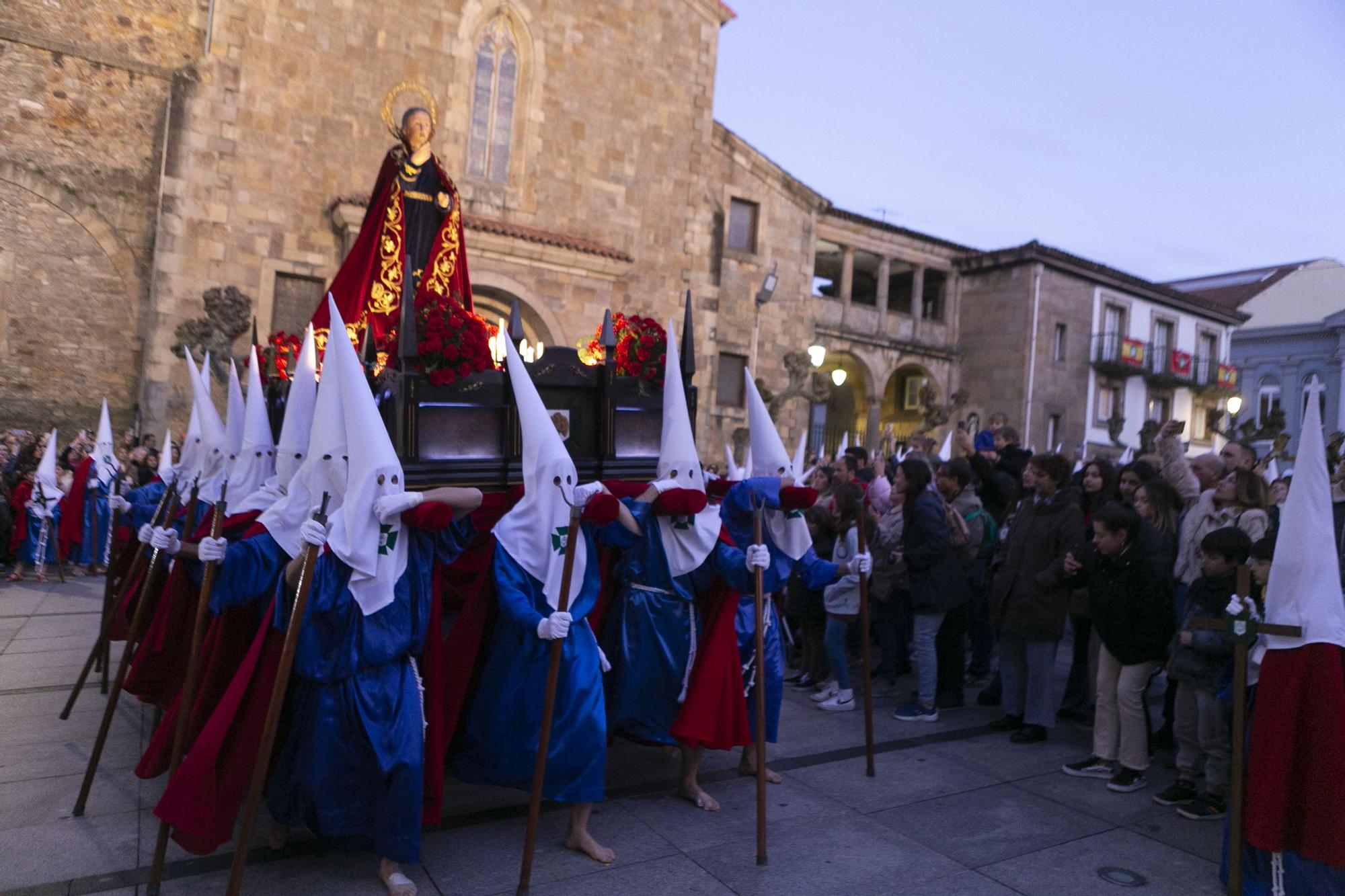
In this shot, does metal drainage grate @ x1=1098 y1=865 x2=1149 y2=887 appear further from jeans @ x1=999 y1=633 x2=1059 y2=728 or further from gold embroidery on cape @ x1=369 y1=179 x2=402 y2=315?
gold embroidery on cape @ x1=369 y1=179 x2=402 y2=315

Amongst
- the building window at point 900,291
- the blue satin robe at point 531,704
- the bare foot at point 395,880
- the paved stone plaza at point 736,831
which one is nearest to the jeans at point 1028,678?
the paved stone plaza at point 736,831

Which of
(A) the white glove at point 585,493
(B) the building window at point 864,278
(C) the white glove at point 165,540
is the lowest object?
(C) the white glove at point 165,540

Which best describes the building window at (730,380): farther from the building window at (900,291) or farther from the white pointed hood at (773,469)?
the white pointed hood at (773,469)

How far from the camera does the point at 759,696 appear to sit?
446 centimetres

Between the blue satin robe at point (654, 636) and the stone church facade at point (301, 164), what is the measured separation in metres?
12.2

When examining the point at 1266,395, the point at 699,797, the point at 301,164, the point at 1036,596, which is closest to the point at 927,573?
the point at 1036,596

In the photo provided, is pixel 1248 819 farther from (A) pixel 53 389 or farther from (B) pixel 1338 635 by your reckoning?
(A) pixel 53 389

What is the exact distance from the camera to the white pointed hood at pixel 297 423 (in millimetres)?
4793

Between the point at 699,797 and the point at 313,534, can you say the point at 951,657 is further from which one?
the point at 313,534

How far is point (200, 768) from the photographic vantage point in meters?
3.69

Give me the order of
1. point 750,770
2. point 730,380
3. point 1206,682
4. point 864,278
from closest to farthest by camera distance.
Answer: point 1206,682, point 750,770, point 730,380, point 864,278

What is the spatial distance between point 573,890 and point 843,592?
393 centimetres

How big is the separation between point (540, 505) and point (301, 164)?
1343 cm

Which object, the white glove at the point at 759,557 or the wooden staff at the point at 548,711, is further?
the white glove at the point at 759,557
